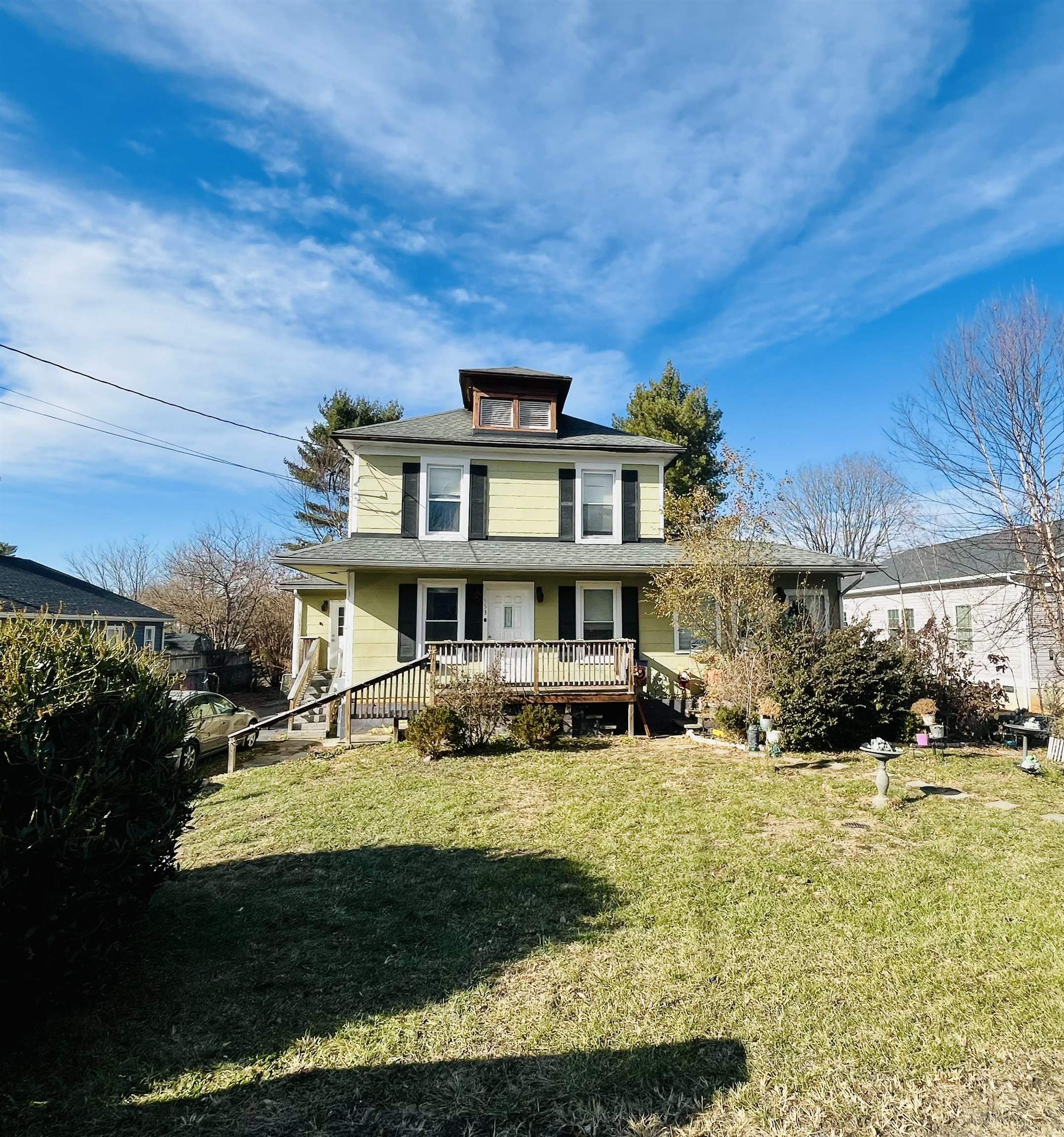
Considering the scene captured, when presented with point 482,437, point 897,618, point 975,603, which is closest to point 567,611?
point 482,437

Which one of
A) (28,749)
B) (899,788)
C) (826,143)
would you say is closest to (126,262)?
(28,749)

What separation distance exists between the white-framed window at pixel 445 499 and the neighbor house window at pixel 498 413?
1.34m

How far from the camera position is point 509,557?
1357cm

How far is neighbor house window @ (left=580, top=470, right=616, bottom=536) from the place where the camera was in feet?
49.1

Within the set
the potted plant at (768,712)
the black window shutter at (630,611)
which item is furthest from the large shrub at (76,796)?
the black window shutter at (630,611)

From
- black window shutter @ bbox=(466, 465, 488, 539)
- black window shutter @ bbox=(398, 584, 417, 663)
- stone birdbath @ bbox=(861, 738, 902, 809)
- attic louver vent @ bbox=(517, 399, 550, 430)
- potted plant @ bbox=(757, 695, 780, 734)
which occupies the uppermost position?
attic louver vent @ bbox=(517, 399, 550, 430)

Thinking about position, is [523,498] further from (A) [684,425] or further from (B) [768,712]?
(A) [684,425]

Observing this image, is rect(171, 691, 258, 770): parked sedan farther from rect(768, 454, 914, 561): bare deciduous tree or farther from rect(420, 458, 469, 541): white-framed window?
rect(768, 454, 914, 561): bare deciduous tree

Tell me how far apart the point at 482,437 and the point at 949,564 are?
51.9ft

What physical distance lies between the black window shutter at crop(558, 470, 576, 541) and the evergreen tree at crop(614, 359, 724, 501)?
1366 cm

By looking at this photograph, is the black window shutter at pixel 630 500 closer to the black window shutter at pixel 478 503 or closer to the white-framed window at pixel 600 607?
the white-framed window at pixel 600 607

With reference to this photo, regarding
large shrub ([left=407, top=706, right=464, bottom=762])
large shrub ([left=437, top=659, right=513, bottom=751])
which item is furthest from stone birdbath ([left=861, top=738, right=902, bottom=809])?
large shrub ([left=407, top=706, right=464, bottom=762])

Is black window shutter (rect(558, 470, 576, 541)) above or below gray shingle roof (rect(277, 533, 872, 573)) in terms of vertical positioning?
above

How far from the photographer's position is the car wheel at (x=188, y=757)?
4.23 m
